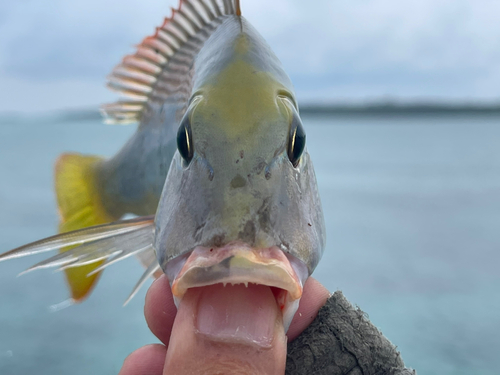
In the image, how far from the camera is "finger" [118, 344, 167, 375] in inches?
42.1

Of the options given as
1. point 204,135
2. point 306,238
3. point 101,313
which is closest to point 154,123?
point 204,135

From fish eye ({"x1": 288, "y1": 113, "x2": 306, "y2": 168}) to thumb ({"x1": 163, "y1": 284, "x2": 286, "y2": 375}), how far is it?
0.22 metres

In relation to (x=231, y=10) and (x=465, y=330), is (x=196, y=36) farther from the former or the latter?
(x=465, y=330)

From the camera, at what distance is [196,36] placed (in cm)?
124

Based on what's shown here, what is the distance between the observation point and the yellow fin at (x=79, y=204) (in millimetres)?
1542

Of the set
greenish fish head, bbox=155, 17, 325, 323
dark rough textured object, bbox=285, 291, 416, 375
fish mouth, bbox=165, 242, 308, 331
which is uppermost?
greenish fish head, bbox=155, 17, 325, 323

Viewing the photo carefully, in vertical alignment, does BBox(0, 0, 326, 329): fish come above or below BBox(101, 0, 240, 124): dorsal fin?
below

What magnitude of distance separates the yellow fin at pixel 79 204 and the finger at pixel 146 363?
1.75ft

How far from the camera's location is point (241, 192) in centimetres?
70

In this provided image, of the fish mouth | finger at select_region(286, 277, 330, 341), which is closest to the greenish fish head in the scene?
the fish mouth

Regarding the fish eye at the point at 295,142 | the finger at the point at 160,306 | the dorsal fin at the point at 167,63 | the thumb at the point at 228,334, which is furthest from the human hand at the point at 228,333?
the dorsal fin at the point at 167,63

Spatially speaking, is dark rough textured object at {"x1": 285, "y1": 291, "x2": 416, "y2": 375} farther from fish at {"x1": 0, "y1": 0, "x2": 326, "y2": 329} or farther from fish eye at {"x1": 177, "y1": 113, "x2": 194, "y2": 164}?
fish eye at {"x1": 177, "y1": 113, "x2": 194, "y2": 164}

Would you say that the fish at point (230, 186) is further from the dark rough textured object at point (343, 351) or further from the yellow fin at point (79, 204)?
the yellow fin at point (79, 204)

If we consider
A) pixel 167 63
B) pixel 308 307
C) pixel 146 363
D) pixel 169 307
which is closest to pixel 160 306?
pixel 169 307
